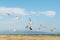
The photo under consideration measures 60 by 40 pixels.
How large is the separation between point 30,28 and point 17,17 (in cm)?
189

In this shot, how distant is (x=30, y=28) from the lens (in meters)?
22.8

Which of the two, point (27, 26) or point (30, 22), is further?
point (27, 26)

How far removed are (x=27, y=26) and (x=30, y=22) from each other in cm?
183

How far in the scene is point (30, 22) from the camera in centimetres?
2170

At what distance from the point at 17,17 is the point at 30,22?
181cm

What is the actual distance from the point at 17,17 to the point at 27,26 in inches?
66.2

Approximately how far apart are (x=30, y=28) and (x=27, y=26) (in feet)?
2.56

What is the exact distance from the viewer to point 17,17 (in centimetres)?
2267
